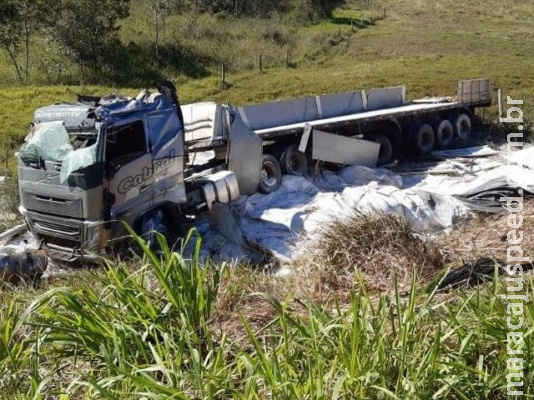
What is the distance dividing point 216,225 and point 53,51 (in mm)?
20499

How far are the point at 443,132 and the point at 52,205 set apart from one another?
1036 cm

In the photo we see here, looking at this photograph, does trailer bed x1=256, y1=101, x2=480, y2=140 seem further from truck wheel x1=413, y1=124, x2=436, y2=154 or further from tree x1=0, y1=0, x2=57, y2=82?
tree x1=0, y1=0, x2=57, y2=82

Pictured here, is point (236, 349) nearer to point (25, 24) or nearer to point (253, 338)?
point (253, 338)

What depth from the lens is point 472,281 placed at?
3.66m

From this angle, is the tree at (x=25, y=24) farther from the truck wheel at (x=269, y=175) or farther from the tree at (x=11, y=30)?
the truck wheel at (x=269, y=175)

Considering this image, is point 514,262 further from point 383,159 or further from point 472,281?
point 383,159

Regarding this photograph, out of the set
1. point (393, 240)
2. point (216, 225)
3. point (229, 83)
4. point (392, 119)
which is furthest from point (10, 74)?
point (393, 240)

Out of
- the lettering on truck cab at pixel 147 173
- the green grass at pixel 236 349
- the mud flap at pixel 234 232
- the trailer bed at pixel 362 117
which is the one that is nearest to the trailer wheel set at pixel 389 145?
the trailer bed at pixel 362 117

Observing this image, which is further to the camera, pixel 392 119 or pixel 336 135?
pixel 392 119

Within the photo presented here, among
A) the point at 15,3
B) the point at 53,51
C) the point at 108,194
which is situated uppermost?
the point at 15,3

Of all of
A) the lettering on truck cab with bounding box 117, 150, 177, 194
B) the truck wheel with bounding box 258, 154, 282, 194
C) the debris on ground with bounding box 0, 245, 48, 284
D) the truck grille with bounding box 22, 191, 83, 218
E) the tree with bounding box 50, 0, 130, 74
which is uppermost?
the tree with bounding box 50, 0, 130, 74

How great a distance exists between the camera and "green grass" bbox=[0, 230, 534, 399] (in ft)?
7.57

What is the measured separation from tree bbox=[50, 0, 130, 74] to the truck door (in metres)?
19.3

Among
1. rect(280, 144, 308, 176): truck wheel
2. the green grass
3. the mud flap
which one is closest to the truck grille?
the mud flap
